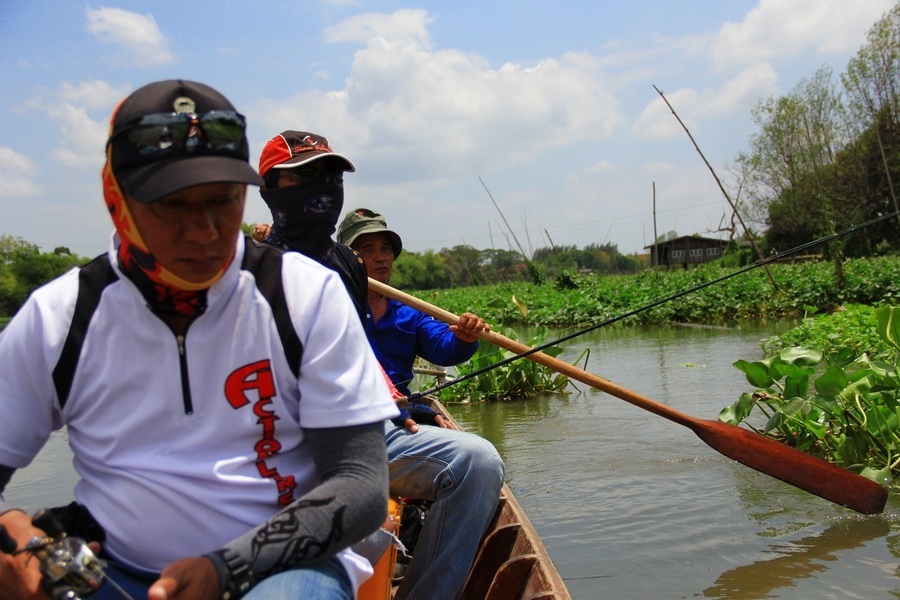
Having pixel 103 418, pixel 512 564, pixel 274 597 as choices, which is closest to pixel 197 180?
pixel 103 418

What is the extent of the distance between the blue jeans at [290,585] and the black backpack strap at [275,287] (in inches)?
13.5

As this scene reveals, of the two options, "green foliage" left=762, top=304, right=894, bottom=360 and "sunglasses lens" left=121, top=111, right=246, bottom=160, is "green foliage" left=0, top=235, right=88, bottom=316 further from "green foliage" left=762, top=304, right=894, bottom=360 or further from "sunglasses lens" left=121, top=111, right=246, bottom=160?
"sunglasses lens" left=121, top=111, right=246, bottom=160

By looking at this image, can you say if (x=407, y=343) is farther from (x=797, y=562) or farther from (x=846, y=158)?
(x=846, y=158)

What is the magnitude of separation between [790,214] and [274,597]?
38.1 metres

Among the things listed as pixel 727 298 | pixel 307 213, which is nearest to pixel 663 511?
pixel 307 213

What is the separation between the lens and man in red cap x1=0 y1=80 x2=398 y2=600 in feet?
4.86

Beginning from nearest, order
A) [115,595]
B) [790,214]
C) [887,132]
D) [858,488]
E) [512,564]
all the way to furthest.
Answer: [115,595] < [512,564] < [858,488] < [887,132] < [790,214]

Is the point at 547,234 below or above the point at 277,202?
above

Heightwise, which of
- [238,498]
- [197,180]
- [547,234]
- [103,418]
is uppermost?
[547,234]

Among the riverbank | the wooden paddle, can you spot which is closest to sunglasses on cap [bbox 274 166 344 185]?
the wooden paddle

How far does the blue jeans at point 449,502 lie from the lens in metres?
2.66

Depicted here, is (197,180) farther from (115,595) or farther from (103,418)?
(115,595)

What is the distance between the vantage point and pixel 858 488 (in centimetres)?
414

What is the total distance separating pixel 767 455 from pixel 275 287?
3452mm
